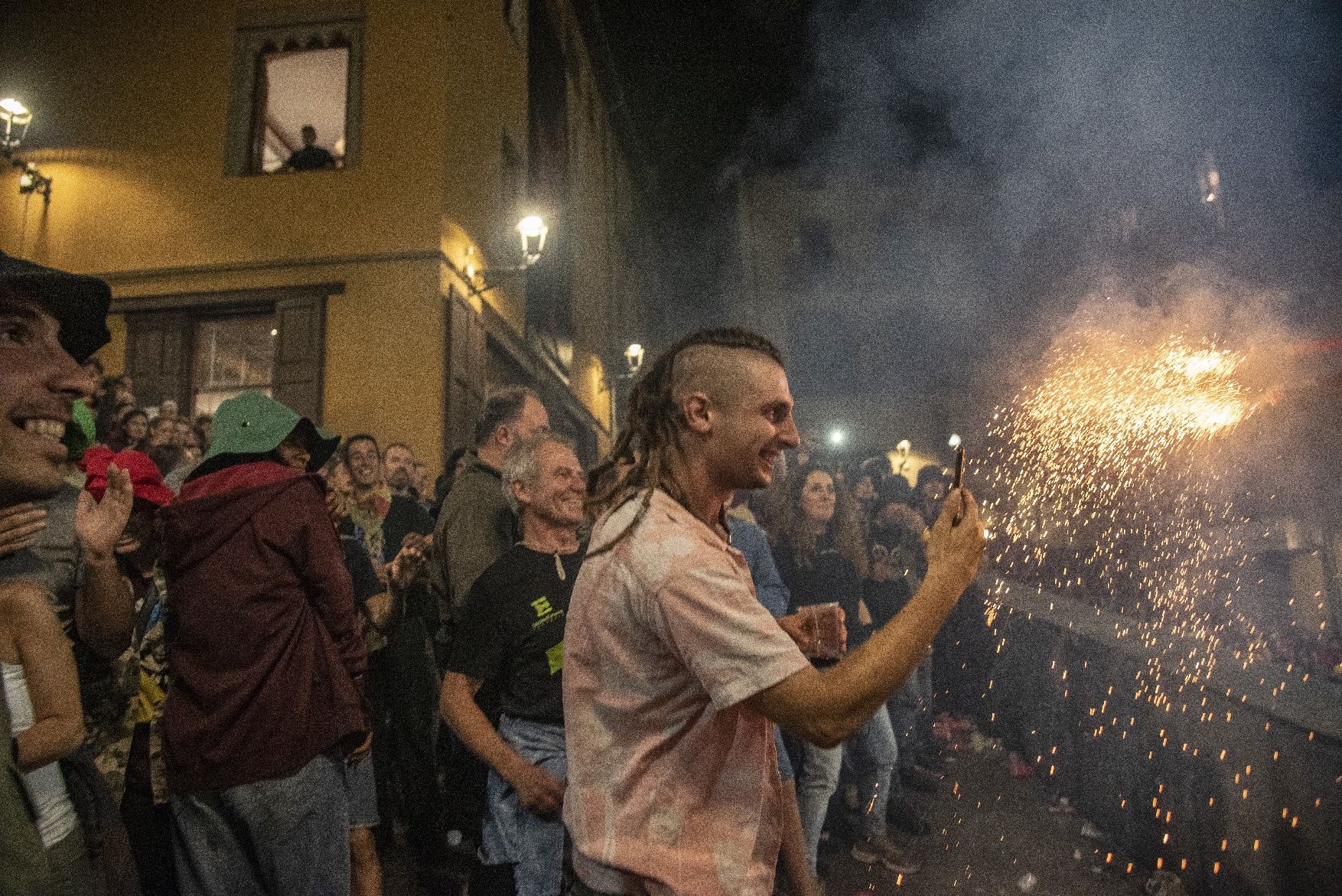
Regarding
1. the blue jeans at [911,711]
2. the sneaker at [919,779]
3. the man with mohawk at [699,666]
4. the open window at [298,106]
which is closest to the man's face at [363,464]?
the blue jeans at [911,711]

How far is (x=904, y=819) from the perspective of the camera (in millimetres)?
5594

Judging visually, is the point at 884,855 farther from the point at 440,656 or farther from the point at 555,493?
the point at 555,493

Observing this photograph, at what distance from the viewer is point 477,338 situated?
447 inches

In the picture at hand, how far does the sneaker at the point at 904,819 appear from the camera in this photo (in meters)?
5.56

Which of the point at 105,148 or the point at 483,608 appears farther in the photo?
the point at 105,148

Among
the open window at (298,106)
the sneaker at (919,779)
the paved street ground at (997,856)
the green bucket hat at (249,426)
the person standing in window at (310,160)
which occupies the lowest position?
the paved street ground at (997,856)

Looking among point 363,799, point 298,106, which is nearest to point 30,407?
point 363,799

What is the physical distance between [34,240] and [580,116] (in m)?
11.7

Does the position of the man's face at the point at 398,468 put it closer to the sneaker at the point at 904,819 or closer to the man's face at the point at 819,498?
the man's face at the point at 819,498

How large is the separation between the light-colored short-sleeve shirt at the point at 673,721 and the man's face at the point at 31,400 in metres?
1.06

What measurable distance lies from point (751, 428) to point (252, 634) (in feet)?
6.32

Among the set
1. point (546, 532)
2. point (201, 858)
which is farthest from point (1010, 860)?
point (201, 858)

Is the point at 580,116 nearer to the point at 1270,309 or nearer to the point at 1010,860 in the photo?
the point at 1270,309

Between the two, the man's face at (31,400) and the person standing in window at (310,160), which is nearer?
the man's face at (31,400)
